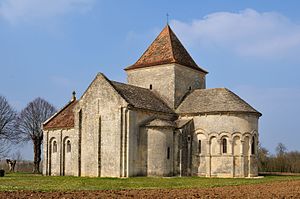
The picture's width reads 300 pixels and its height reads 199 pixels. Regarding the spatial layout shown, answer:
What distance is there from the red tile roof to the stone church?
154mm

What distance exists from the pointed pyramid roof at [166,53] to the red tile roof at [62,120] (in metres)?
8.31

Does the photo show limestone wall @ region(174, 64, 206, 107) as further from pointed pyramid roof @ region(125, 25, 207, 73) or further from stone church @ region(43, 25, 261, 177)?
pointed pyramid roof @ region(125, 25, 207, 73)

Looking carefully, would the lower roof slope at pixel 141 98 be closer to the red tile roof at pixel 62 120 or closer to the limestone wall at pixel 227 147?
the limestone wall at pixel 227 147

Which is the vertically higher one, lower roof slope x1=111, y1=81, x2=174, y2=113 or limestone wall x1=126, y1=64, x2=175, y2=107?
limestone wall x1=126, y1=64, x2=175, y2=107

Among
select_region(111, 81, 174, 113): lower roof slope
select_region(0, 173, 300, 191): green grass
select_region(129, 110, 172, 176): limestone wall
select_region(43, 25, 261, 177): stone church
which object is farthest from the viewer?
select_region(111, 81, 174, 113): lower roof slope

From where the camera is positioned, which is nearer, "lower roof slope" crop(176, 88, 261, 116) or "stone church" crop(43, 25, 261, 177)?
"stone church" crop(43, 25, 261, 177)

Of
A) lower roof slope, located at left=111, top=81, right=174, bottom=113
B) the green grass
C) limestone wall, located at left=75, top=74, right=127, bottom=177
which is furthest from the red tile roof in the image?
the green grass

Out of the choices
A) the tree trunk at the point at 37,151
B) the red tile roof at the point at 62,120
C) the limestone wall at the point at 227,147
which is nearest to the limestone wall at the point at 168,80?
the limestone wall at the point at 227,147

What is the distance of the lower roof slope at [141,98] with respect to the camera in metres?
41.9

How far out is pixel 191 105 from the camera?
4644 cm

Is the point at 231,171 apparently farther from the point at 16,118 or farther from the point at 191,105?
the point at 16,118

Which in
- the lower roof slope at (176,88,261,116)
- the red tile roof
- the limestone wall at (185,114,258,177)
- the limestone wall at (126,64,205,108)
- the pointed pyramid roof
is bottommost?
the limestone wall at (185,114,258,177)

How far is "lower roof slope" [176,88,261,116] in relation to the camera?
4381cm

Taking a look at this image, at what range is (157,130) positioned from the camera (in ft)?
135
